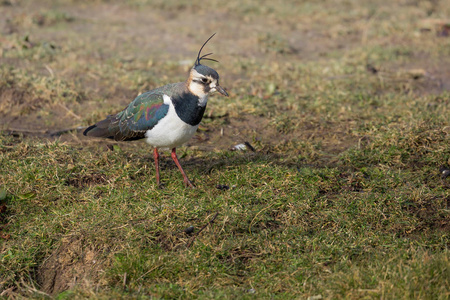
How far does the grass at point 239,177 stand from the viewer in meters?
3.52

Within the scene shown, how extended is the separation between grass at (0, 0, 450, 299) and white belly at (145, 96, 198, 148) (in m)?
0.41

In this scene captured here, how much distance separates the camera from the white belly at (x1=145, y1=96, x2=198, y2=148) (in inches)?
169

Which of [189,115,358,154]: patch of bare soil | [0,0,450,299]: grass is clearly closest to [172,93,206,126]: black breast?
[0,0,450,299]: grass

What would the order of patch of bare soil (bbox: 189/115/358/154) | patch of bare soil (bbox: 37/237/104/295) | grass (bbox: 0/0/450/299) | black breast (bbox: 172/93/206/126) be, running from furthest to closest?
1. patch of bare soil (bbox: 189/115/358/154)
2. black breast (bbox: 172/93/206/126)
3. patch of bare soil (bbox: 37/237/104/295)
4. grass (bbox: 0/0/450/299)

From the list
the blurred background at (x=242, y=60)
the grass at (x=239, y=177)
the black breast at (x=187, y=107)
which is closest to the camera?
the grass at (x=239, y=177)

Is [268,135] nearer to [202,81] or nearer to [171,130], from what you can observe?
[202,81]

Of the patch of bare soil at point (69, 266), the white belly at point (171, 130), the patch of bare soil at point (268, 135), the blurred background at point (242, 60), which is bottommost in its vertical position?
the patch of bare soil at point (69, 266)

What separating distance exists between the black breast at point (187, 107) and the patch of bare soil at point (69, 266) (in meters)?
1.23

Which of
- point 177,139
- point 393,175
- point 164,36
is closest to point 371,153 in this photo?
point 393,175

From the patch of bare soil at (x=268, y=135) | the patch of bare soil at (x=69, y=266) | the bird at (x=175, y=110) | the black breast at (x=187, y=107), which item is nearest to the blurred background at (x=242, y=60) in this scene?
the patch of bare soil at (x=268, y=135)

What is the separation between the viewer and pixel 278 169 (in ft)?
15.3

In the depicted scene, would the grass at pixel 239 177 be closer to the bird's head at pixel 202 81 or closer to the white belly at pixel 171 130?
the white belly at pixel 171 130

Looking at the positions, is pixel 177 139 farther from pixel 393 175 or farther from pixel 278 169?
pixel 393 175

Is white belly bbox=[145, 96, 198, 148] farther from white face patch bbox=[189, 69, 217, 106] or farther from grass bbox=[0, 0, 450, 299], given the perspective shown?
grass bbox=[0, 0, 450, 299]
